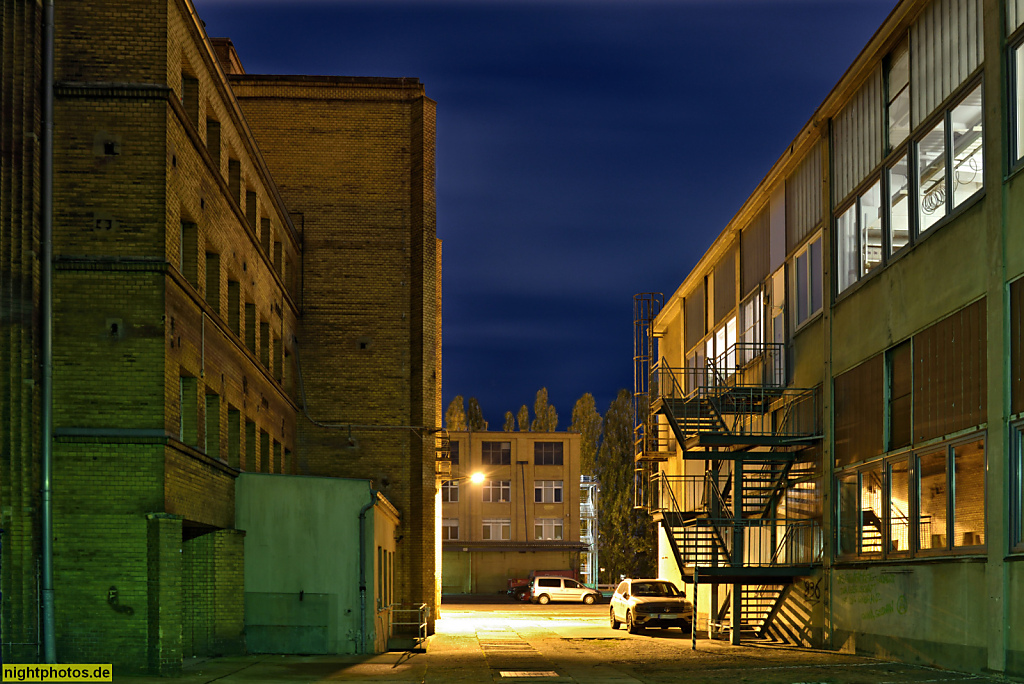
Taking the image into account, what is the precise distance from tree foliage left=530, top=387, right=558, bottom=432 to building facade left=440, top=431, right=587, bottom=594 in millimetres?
12573

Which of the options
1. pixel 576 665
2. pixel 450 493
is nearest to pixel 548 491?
pixel 450 493

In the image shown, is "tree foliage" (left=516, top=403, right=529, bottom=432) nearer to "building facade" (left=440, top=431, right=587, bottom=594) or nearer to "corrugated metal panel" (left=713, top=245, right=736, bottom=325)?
"building facade" (left=440, top=431, right=587, bottom=594)

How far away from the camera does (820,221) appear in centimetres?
2659

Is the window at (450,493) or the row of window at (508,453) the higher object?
the row of window at (508,453)

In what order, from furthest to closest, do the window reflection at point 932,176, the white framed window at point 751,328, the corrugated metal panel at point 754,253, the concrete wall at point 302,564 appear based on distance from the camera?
1. the white framed window at point 751,328
2. the corrugated metal panel at point 754,253
3. the concrete wall at point 302,564
4. the window reflection at point 932,176

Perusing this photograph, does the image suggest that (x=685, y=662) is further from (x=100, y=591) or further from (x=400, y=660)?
(x=100, y=591)

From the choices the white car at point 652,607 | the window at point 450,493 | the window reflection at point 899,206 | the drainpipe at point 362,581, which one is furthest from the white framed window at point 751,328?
the window at point 450,493

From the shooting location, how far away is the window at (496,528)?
8231 centimetres

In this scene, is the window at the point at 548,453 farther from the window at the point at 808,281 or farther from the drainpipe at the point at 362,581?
the drainpipe at the point at 362,581

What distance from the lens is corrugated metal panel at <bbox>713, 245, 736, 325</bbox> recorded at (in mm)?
35156

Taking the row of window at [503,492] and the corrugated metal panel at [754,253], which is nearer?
the corrugated metal panel at [754,253]

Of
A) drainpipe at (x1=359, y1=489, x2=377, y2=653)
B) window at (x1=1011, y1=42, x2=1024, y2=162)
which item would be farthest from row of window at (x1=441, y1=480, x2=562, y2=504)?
window at (x1=1011, y1=42, x2=1024, y2=162)

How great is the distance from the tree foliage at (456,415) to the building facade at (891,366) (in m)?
60.4

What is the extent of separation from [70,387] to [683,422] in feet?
50.4
